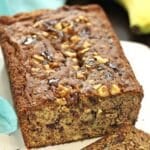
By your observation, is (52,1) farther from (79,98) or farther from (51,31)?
(79,98)

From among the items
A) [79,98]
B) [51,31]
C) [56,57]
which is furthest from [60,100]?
[51,31]

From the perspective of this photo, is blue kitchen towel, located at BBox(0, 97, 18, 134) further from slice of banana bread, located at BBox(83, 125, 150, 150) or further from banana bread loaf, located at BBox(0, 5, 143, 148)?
slice of banana bread, located at BBox(83, 125, 150, 150)

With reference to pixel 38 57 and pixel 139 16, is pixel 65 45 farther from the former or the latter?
pixel 139 16

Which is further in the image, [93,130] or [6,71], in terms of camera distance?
[6,71]

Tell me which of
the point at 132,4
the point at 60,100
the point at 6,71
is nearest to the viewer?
the point at 60,100

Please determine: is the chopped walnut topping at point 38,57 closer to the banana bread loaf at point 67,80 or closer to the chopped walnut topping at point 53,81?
the banana bread loaf at point 67,80
